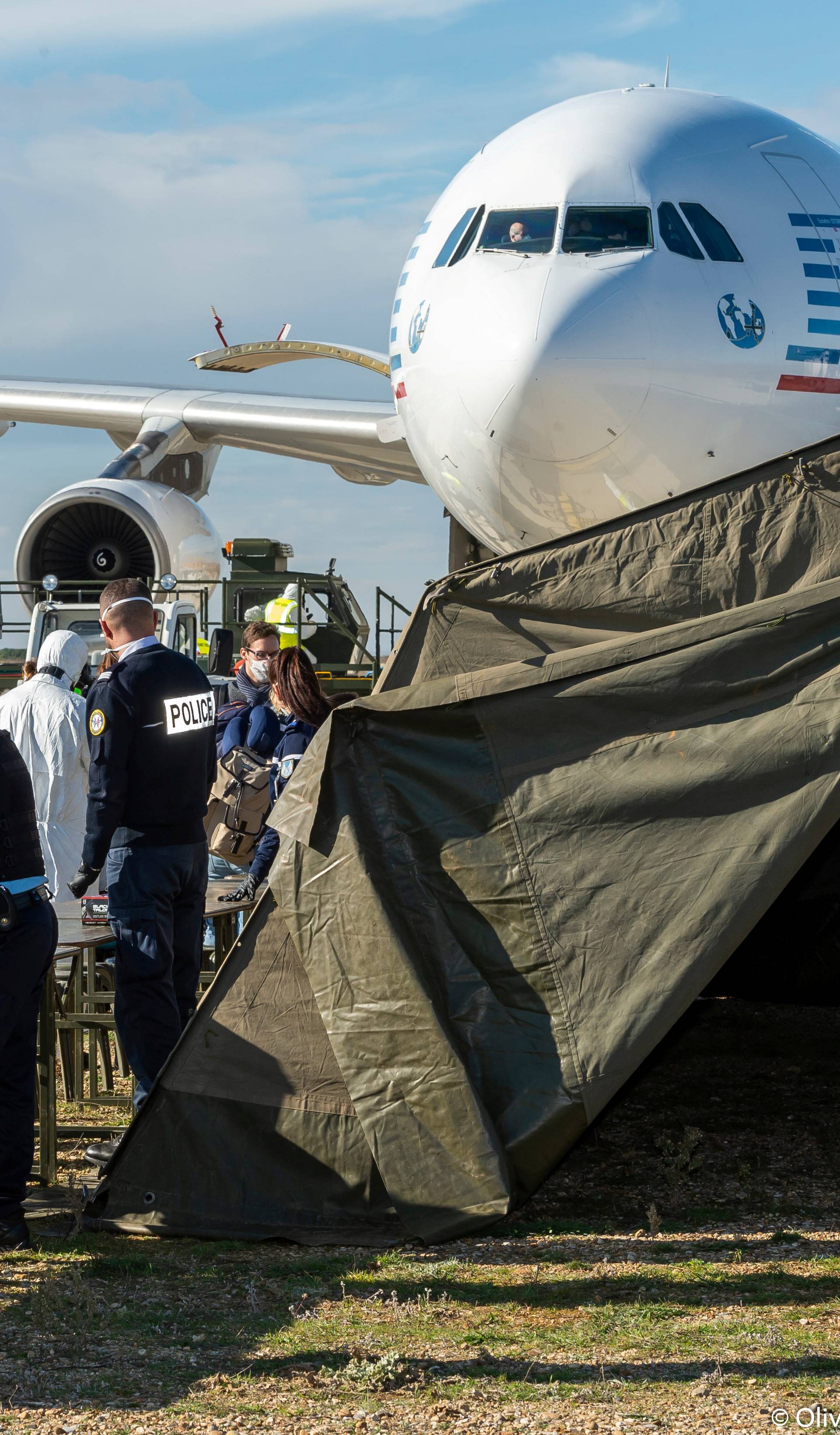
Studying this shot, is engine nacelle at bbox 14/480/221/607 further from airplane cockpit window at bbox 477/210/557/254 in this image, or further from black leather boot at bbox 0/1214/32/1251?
black leather boot at bbox 0/1214/32/1251

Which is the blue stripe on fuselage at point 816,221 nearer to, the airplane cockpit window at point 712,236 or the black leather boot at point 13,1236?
the airplane cockpit window at point 712,236

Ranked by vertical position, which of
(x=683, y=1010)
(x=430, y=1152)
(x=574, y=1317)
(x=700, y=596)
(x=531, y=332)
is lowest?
(x=574, y=1317)

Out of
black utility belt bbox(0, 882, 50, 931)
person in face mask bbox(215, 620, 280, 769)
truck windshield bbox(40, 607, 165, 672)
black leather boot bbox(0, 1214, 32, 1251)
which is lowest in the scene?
black leather boot bbox(0, 1214, 32, 1251)

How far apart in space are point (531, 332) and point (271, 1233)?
143 inches

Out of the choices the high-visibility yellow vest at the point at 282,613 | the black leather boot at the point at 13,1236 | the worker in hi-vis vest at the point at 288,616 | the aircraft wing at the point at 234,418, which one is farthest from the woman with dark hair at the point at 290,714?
the high-visibility yellow vest at the point at 282,613

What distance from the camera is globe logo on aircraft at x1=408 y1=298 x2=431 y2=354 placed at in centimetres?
681

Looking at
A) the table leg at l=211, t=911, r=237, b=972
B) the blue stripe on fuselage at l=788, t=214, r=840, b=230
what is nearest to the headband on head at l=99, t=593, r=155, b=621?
the table leg at l=211, t=911, r=237, b=972

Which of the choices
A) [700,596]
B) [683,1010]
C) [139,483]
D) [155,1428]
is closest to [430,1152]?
[683,1010]

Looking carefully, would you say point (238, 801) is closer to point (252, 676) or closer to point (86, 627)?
point (252, 676)

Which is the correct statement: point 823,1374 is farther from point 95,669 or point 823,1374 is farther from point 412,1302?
point 95,669

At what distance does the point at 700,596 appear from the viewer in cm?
482

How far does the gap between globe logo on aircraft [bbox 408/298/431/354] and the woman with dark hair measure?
1.62 m

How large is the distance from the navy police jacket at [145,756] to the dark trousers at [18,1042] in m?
0.60

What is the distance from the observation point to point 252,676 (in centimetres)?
803
